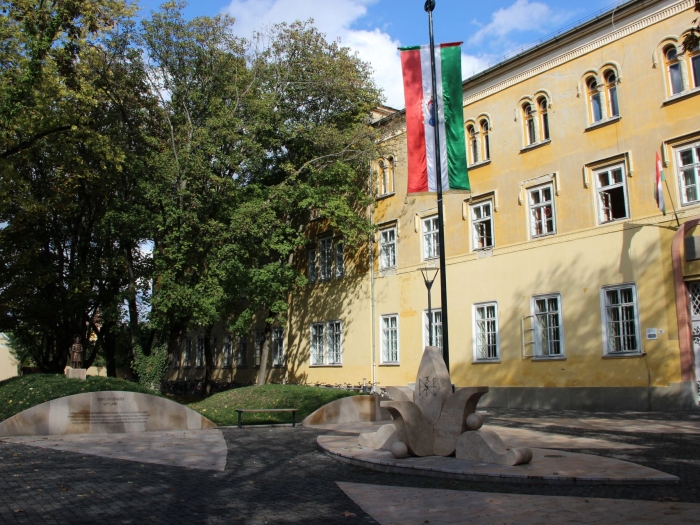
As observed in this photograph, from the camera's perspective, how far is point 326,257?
1337 inches

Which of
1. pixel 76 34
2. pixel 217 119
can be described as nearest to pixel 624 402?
pixel 217 119

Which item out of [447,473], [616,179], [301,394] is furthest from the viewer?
[616,179]

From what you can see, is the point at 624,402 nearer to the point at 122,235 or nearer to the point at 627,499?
the point at 627,499

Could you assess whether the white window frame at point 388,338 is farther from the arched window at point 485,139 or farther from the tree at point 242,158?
the arched window at point 485,139

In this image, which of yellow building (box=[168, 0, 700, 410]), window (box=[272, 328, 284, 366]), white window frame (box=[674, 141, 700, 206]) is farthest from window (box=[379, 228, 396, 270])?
white window frame (box=[674, 141, 700, 206])

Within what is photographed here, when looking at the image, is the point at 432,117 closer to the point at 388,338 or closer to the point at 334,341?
the point at 388,338

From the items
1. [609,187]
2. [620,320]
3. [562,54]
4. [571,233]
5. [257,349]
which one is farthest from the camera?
[257,349]

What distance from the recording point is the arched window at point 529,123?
24203mm

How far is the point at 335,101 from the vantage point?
30.4 metres

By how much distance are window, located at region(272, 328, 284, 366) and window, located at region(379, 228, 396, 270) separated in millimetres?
9230

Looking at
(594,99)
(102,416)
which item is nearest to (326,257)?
(594,99)

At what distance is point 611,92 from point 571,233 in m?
4.80

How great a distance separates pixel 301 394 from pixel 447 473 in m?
10.6

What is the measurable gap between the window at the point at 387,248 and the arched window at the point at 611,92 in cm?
1107
